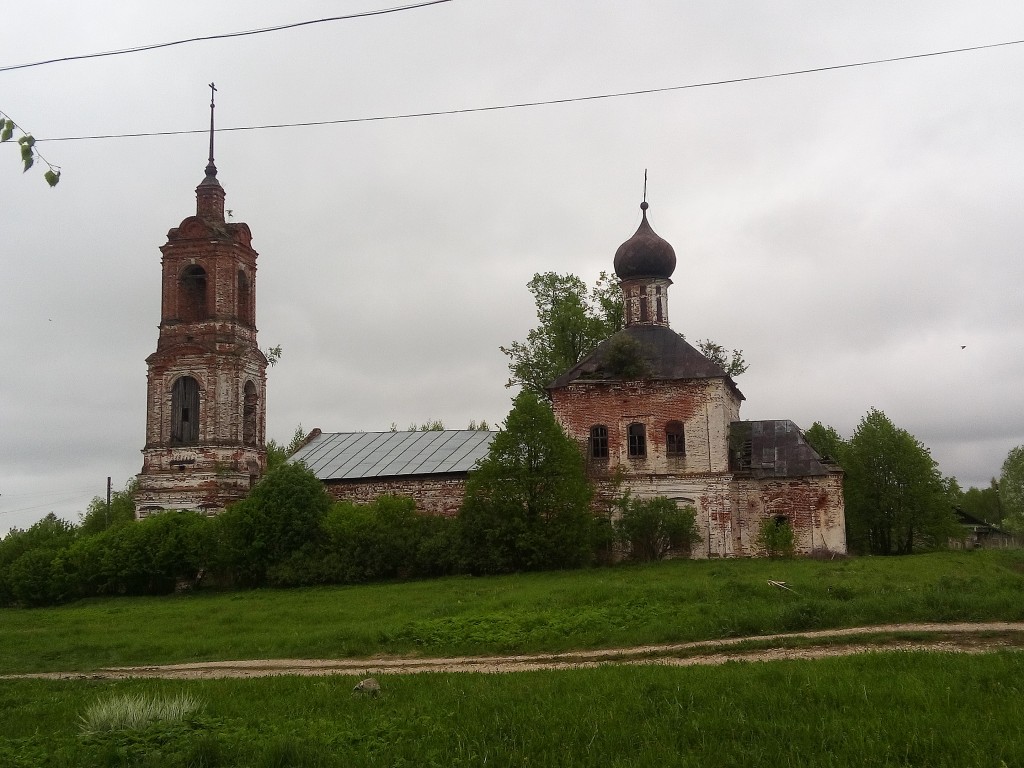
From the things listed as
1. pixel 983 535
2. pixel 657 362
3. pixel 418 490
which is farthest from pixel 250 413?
pixel 983 535

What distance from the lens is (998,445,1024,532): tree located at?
6212 centimetres

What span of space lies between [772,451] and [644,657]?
1968 cm

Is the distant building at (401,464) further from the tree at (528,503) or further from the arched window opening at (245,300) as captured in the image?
the arched window opening at (245,300)

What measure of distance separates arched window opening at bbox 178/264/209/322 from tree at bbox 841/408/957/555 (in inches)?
1090

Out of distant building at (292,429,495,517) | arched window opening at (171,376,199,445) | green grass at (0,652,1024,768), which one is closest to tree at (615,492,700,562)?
distant building at (292,429,495,517)

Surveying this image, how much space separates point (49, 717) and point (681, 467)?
22.9 m

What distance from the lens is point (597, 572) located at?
24.8 meters

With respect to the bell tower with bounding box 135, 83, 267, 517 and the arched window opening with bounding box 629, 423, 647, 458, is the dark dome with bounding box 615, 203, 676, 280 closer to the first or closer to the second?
the arched window opening with bounding box 629, 423, 647, 458

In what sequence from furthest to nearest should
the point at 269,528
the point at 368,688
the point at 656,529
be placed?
the point at 656,529 → the point at 269,528 → the point at 368,688

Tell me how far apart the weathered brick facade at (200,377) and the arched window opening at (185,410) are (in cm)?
4

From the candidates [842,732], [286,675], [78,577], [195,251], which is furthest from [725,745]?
[195,251]

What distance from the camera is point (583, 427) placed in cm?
3100

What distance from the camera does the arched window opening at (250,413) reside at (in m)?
33.8

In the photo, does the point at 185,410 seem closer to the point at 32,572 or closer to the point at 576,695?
the point at 32,572
